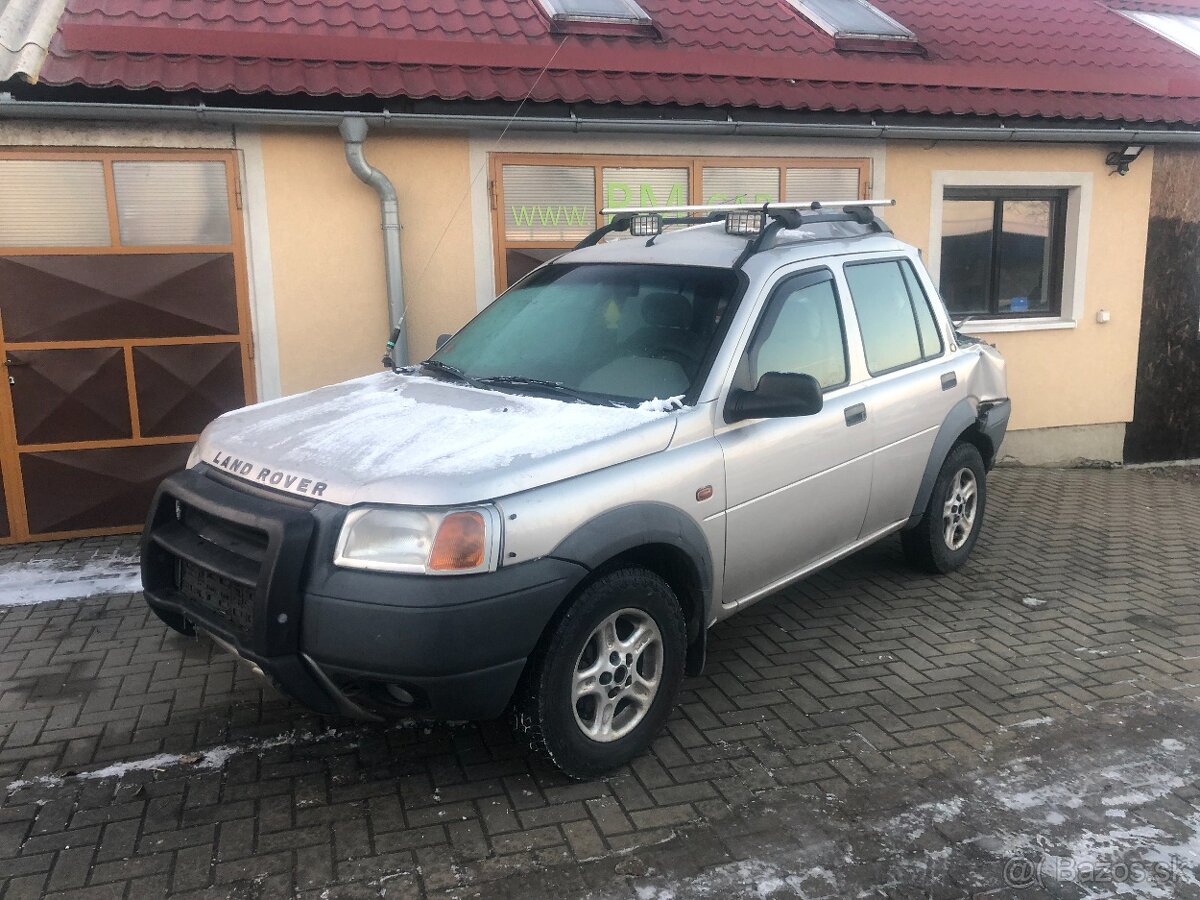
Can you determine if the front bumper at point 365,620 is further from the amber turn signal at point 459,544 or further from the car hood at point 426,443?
the car hood at point 426,443

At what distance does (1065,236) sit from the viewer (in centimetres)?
902

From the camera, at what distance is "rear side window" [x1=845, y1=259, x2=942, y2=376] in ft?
16.1

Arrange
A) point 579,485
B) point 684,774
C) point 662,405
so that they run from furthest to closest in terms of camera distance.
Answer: point 662,405 → point 684,774 → point 579,485

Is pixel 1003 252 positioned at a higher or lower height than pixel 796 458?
higher

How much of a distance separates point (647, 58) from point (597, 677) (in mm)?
5435

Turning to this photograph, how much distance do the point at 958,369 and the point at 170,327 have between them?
5035 mm

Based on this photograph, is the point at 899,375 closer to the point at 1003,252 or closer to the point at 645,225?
the point at 645,225

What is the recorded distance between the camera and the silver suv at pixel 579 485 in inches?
121

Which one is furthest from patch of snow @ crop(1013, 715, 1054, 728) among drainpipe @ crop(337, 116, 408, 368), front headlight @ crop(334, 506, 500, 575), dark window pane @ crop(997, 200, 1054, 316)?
dark window pane @ crop(997, 200, 1054, 316)

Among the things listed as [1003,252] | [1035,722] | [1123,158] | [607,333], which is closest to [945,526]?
[1035,722]

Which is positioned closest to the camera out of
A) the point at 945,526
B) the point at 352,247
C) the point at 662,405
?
the point at 662,405

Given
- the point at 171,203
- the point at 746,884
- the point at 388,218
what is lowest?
the point at 746,884

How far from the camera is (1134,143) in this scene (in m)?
8.60

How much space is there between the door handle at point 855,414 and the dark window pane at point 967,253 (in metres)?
4.62
